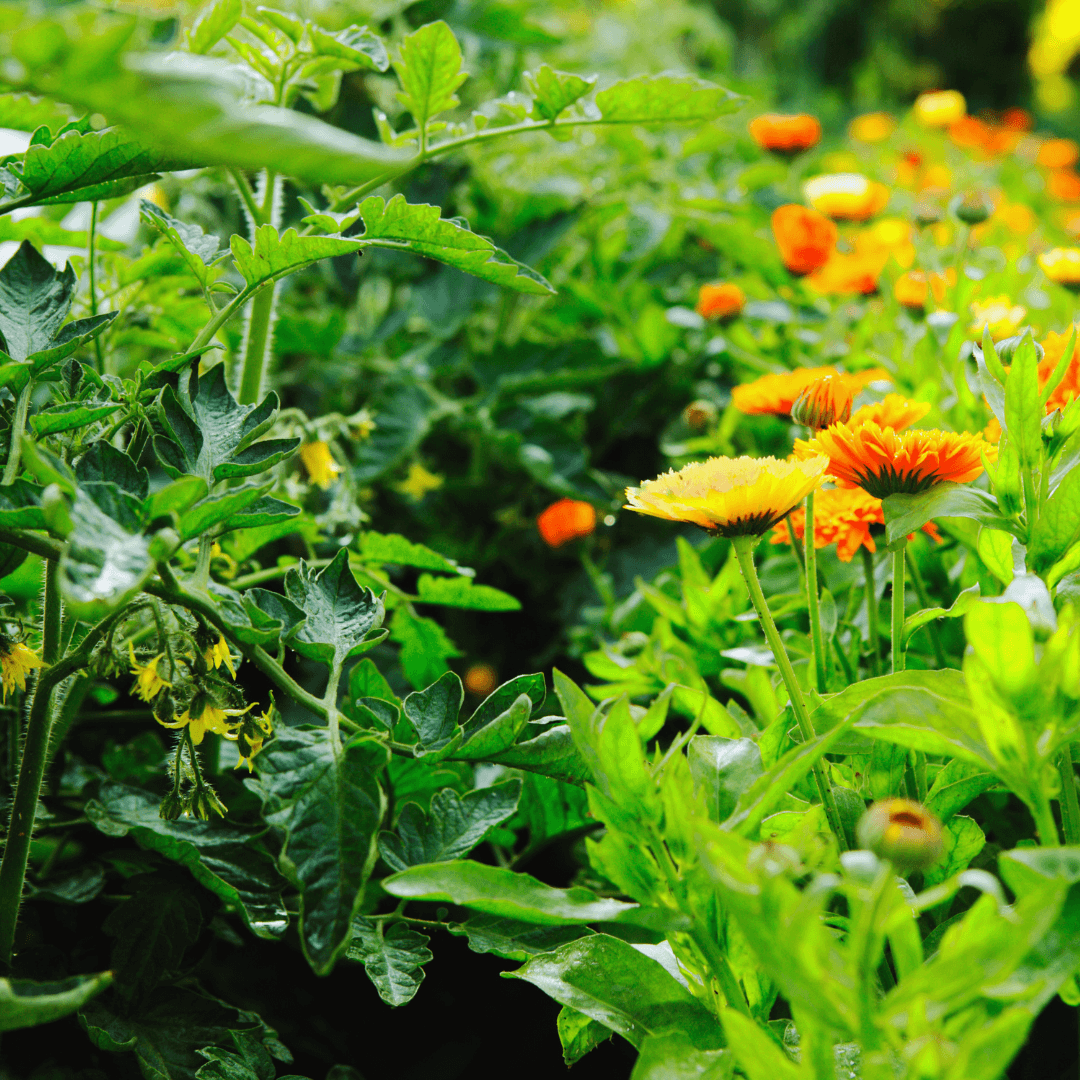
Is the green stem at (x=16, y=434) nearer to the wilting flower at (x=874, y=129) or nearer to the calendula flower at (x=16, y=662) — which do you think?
the calendula flower at (x=16, y=662)

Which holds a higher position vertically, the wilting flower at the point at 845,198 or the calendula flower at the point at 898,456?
the calendula flower at the point at 898,456

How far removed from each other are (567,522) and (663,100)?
17.5 inches

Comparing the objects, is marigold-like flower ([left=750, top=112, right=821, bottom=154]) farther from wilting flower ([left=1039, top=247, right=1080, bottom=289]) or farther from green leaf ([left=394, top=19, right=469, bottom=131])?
green leaf ([left=394, top=19, right=469, bottom=131])

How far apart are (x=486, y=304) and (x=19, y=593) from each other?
0.87 m

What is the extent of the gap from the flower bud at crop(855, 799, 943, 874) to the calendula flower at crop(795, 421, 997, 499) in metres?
0.21

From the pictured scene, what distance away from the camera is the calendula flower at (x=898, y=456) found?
0.51m

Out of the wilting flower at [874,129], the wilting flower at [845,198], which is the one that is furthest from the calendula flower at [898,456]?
the wilting flower at [874,129]

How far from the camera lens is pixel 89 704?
2.73ft

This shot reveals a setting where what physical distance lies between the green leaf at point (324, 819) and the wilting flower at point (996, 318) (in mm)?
559

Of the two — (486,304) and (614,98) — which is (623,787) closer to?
(614,98)

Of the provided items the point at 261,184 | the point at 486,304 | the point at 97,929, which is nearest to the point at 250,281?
the point at 261,184

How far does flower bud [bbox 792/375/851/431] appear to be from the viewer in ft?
1.99

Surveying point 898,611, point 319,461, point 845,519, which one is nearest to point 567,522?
point 319,461

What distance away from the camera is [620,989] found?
18.4 inches
